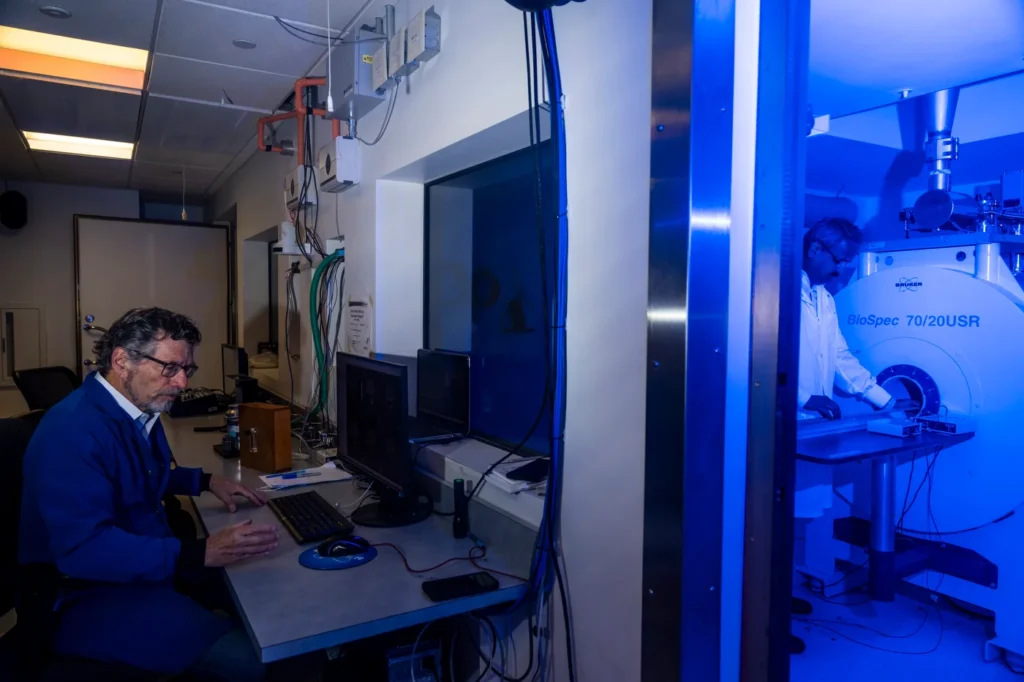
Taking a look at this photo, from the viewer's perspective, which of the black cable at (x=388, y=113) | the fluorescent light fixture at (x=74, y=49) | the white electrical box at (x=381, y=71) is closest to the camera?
the white electrical box at (x=381, y=71)

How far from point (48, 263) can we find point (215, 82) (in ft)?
12.6

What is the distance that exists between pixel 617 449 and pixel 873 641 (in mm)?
2079

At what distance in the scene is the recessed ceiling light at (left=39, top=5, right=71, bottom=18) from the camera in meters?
2.42

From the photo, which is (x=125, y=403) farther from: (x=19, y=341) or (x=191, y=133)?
(x=19, y=341)

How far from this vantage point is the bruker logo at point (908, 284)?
294 centimetres

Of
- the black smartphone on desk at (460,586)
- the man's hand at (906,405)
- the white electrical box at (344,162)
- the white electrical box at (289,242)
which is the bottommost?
the black smartphone on desk at (460,586)

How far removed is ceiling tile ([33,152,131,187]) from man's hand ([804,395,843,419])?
5.15 m

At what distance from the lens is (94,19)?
2.53 m

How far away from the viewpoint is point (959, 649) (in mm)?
2586

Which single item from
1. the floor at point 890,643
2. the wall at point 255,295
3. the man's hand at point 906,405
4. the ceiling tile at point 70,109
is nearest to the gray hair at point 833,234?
the man's hand at point 906,405

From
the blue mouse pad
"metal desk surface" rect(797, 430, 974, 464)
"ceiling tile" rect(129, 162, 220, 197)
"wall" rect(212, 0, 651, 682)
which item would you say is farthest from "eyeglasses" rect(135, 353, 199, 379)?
"ceiling tile" rect(129, 162, 220, 197)

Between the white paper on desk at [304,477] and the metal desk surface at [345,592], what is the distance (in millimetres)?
288

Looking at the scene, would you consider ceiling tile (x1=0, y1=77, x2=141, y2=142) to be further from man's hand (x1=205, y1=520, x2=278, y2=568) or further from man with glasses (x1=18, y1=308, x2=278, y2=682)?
man's hand (x1=205, y1=520, x2=278, y2=568)

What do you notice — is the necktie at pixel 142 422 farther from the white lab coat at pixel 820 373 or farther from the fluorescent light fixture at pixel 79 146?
the fluorescent light fixture at pixel 79 146
